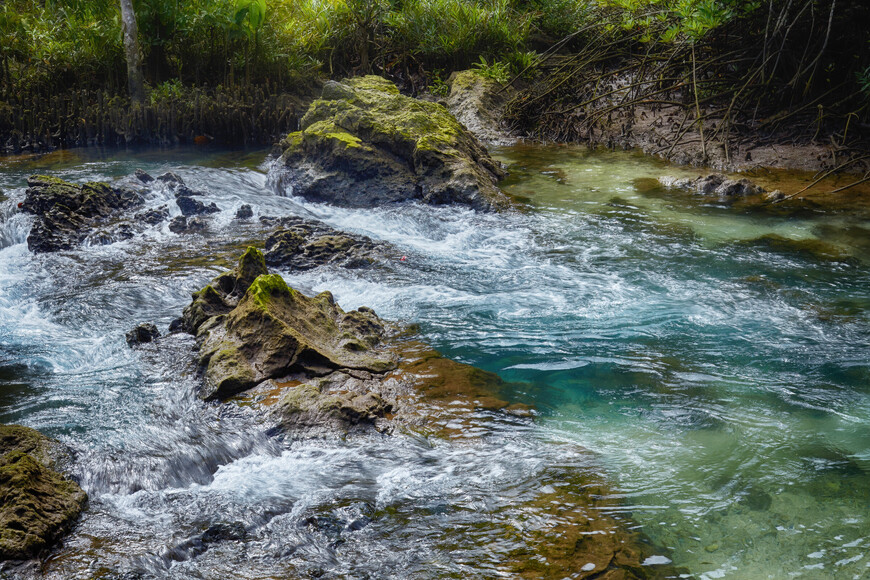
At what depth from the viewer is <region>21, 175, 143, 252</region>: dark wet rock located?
22.3ft

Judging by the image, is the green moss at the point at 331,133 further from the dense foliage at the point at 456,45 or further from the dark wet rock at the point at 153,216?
the dense foliage at the point at 456,45

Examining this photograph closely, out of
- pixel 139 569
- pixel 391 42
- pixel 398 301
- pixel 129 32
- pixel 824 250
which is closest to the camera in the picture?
pixel 139 569

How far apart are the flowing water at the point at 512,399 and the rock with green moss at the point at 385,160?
3.39 ft

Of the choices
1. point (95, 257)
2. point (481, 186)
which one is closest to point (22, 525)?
point (95, 257)

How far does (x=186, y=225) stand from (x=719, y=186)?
21.4ft

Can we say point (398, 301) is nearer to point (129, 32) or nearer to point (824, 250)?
point (824, 250)

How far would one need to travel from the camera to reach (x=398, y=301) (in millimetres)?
5566

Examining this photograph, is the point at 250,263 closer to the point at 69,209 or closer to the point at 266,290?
the point at 266,290

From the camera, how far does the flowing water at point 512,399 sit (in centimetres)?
283

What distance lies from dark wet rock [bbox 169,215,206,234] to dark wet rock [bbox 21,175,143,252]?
523 millimetres

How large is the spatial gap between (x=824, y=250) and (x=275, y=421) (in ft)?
18.2

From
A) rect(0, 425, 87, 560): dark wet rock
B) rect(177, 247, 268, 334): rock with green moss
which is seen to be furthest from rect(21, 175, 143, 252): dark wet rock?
rect(0, 425, 87, 560): dark wet rock

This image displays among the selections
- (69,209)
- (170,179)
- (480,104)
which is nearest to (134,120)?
(170,179)

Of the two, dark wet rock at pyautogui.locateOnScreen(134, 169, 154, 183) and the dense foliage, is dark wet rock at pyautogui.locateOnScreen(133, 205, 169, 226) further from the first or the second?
the dense foliage
